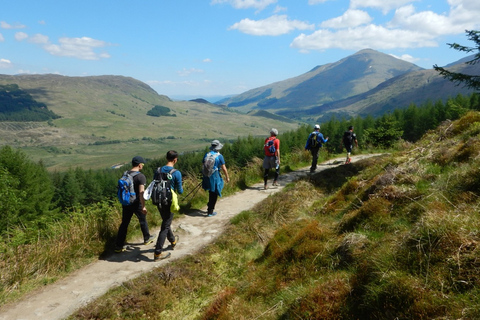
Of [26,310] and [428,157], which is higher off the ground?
[428,157]

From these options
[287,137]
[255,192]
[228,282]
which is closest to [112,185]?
[287,137]

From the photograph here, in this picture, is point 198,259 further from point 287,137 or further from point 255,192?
point 287,137

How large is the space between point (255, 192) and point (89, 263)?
7.24 m

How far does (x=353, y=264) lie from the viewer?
13.2 feet

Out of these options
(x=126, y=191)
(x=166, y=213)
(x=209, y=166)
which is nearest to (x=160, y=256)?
(x=166, y=213)

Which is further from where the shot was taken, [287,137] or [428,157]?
[287,137]

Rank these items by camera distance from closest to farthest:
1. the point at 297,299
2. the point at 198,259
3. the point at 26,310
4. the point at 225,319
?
the point at 297,299 → the point at 225,319 → the point at 26,310 → the point at 198,259

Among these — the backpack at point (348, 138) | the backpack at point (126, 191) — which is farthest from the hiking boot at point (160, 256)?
the backpack at point (348, 138)

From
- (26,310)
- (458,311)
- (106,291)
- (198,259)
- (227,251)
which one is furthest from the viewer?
(227,251)

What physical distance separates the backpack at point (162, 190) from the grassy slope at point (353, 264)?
1475mm

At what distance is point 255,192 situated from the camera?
12367 mm

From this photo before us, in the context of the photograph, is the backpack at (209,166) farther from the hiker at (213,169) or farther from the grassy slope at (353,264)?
the grassy slope at (353,264)

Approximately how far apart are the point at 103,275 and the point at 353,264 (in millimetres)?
5223

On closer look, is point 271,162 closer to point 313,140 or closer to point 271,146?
point 271,146
